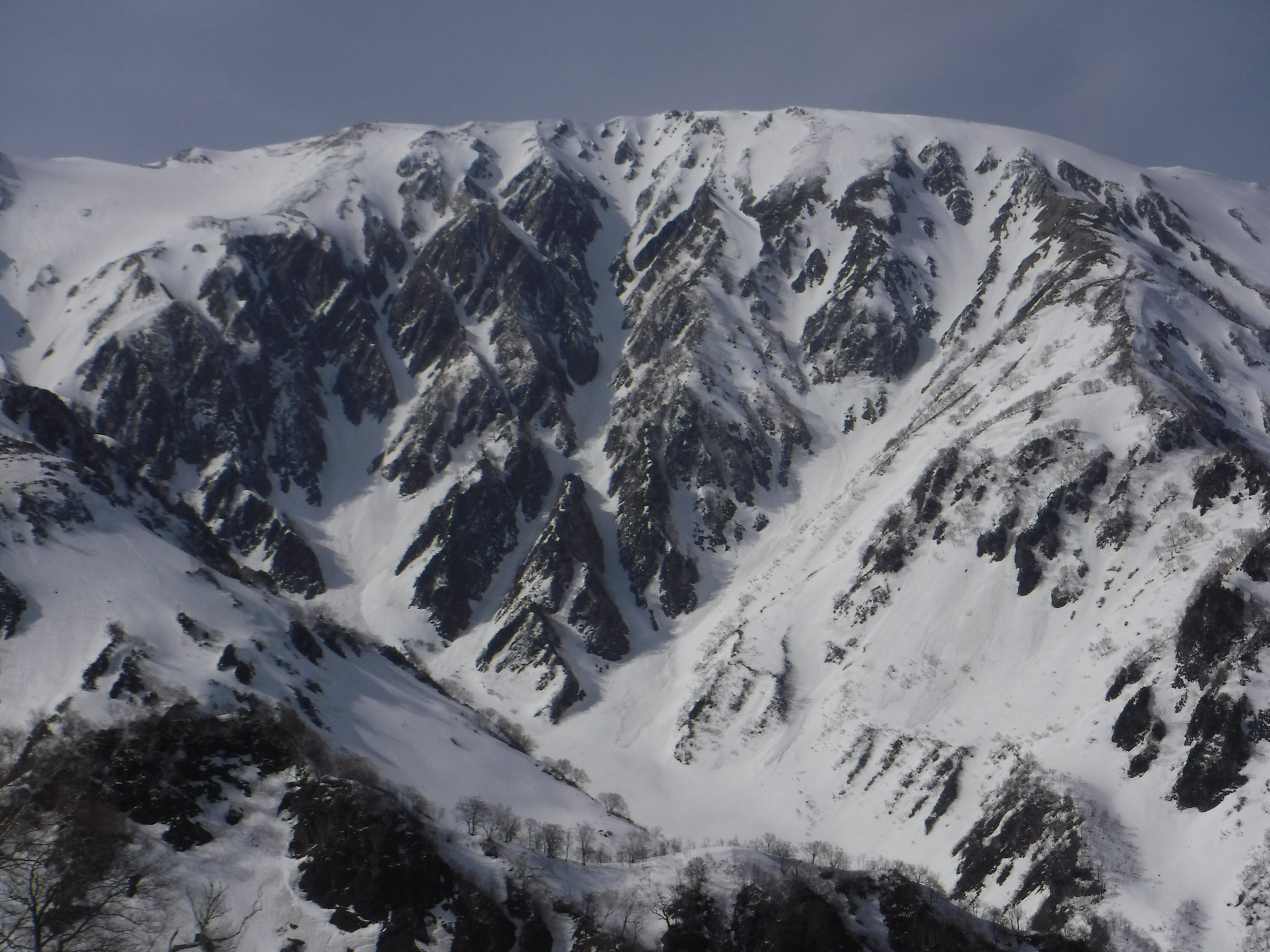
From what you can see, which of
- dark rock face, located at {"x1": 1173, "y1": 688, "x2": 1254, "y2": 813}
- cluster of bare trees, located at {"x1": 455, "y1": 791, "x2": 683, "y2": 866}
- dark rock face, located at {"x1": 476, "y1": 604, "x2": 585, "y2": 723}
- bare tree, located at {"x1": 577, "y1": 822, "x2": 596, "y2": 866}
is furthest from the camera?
dark rock face, located at {"x1": 476, "y1": 604, "x2": 585, "y2": 723}

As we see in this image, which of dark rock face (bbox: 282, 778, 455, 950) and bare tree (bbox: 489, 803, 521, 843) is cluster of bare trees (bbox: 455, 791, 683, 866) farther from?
dark rock face (bbox: 282, 778, 455, 950)

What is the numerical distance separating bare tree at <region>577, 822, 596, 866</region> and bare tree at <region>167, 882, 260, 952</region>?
184 ft

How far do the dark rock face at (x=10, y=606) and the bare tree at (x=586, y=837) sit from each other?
71971 millimetres

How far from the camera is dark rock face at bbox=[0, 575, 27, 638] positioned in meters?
108

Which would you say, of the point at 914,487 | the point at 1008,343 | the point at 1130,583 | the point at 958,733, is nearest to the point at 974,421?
the point at 914,487

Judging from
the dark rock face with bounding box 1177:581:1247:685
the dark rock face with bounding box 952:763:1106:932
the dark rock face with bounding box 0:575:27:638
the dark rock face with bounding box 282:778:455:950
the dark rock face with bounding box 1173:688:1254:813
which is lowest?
the dark rock face with bounding box 0:575:27:638

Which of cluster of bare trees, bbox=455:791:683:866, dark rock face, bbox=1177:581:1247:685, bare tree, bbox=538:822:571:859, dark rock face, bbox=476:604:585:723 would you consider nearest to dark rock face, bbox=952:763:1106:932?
dark rock face, bbox=1177:581:1247:685

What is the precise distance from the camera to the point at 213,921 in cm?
4869

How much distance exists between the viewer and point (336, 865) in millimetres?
53906

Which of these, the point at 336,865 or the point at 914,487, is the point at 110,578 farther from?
the point at 914,487

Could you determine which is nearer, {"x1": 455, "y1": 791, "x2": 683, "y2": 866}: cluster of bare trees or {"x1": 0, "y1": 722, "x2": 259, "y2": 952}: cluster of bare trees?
{"x1": 0, "y1": 722, "x2": 259, "y2": 952}: cluster of bare trees

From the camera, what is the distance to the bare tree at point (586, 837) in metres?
105

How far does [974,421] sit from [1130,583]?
5205cm

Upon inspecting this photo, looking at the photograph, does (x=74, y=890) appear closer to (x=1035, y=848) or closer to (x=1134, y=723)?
(x=1035, y=848)
